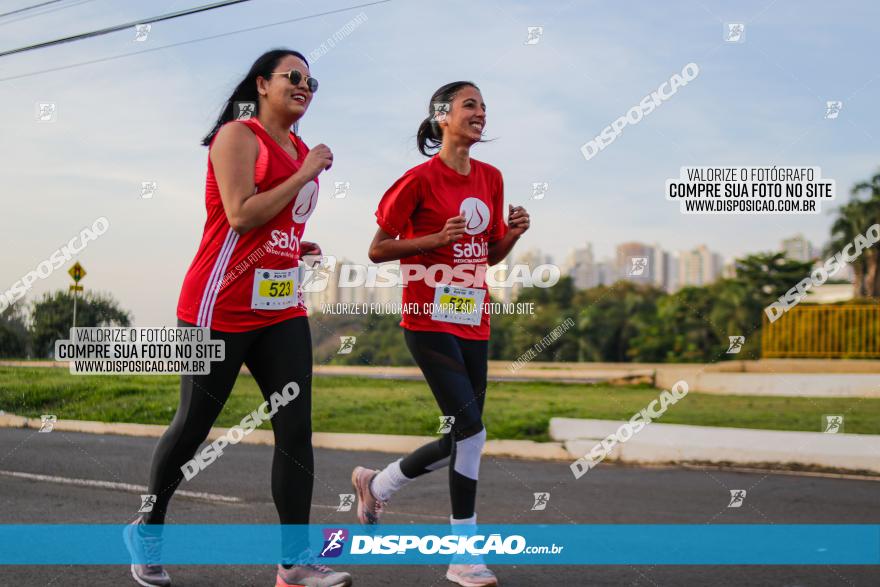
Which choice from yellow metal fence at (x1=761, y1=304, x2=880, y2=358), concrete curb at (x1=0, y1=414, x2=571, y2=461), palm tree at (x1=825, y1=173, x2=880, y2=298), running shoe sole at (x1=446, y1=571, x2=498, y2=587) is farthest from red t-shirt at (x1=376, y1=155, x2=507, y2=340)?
palm tree at (x1=825, y1=173, x2=880, y2=298)

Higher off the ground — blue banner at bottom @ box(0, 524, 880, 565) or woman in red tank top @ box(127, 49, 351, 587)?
woman in red tank top @ box(127, 49, 351, 587)

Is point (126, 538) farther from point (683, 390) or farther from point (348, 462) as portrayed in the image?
point (683, 390)

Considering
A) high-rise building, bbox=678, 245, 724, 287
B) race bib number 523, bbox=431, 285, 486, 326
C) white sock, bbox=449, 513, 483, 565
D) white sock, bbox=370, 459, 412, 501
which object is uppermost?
high-rise building, bbox=678, 245, 724, 287

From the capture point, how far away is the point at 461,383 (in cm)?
434

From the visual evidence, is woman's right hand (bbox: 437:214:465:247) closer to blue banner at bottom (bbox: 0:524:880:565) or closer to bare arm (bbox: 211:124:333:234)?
bare arm (bbox: 211:124:333:234)

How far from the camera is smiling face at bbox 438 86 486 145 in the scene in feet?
15.1

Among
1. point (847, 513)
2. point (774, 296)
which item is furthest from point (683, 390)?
point (847, 513)

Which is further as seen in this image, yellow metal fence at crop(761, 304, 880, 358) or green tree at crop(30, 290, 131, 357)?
yellow metal fence at crop(761, 304, 880, 358)

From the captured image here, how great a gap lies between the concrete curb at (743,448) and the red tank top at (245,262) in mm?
6074

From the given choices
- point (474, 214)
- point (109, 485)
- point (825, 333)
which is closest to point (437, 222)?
point (474, 214)

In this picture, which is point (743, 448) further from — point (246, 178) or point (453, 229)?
point (246, 178)

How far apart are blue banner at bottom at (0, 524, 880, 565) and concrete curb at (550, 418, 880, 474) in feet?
9.09

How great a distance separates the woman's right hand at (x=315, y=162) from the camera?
3.59m

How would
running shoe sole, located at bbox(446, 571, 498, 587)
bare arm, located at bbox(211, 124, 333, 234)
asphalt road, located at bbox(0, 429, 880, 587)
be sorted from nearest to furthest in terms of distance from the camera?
bare arm, located at bbox(211, 124, 333, 234) → running shoe sole, located at bbox(446, 571, 498, 587) → asphalt road, located at bbox(0, 429, 880, 587)
